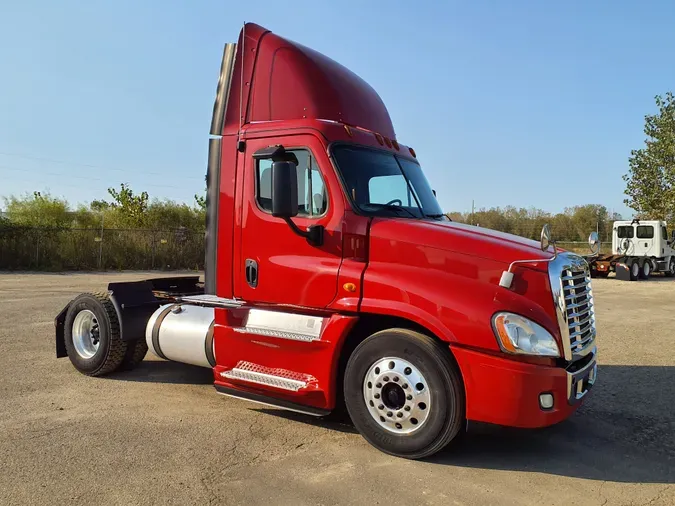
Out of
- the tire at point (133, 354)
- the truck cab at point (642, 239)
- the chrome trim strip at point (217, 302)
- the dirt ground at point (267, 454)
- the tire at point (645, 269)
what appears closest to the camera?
the dirt ground at point (267, 454)

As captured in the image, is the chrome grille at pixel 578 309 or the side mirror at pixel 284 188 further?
the side mirror at pixel 284 188

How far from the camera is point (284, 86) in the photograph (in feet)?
17.0

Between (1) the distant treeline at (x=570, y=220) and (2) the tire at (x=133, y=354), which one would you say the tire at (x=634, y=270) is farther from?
(2) the tire at (x=133, y=354)

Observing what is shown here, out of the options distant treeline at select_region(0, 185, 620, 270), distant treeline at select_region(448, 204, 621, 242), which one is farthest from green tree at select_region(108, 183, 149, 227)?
distant treeline at select_region(448, 204, 621, 242)

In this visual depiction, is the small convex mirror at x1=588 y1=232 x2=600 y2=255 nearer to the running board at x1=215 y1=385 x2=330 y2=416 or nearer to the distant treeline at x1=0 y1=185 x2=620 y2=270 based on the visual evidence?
the running board at x1=215 y1=385 x2=330 y2=416

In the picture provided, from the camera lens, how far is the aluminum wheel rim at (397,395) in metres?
4.07

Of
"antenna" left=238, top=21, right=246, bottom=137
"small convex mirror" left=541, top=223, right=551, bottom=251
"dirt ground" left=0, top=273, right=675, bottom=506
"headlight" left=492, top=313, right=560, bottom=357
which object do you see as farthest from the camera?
"antenna" left=238, top=21, right=246, bottom=137

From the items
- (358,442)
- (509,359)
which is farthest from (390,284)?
(358,442)

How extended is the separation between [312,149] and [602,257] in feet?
79.4

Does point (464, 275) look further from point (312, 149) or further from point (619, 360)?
point (619, 360)

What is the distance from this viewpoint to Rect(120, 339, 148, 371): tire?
655 cm

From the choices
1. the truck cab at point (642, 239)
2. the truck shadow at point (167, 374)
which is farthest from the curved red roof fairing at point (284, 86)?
the truck cab at point (642, 239)

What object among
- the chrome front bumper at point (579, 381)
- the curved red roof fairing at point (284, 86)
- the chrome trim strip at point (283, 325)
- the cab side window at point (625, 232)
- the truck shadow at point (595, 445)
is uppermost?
the curved red roof fairing at point (284, 86)

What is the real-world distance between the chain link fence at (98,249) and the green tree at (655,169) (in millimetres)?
26795
